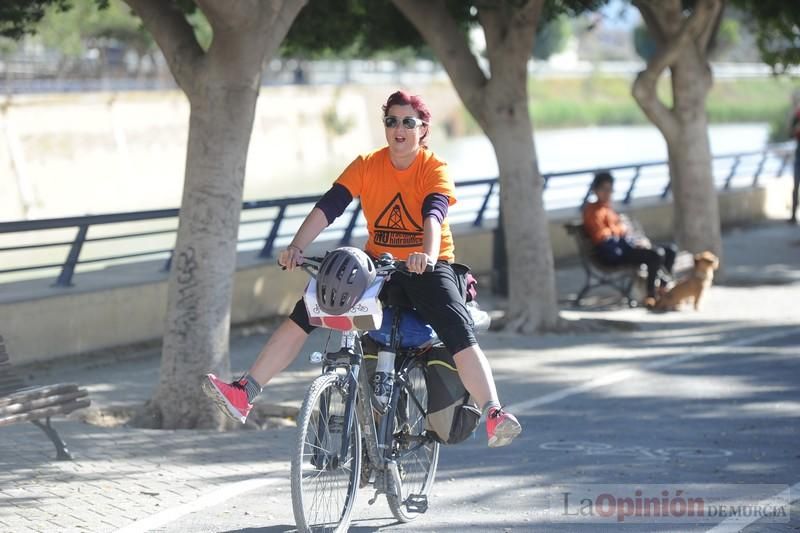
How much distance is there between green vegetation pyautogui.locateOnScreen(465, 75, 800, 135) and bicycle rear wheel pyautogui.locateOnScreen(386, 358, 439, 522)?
74.8 meters

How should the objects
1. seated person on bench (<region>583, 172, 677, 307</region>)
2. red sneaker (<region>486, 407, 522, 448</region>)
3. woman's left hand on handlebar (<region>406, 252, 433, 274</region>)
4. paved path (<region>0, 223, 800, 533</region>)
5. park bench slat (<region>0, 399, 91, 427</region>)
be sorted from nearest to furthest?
woman's left hand on handlebar (<region>406, 252, 433, 274</region>) → red sneaker (<region>486, 407, 522, 448</region>) → paved path (<region>0, 223, 800, 533</region>) → park bench slat (<region>0, 399, 91, 427</region>) → seated person on bench (<region>583, 172, 677, 307</region>)

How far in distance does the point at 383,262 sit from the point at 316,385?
617 mm

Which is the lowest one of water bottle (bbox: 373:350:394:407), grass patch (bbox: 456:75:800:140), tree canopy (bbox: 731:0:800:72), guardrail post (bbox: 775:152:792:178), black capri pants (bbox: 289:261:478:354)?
water bottle (bbox: 373:350:394:407)

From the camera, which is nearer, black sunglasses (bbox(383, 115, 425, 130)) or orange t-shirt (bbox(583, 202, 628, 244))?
black sunglasses (bbox(383, 115, 425, 130))

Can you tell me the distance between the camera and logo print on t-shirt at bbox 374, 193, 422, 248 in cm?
661

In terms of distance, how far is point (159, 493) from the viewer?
750 centimetres

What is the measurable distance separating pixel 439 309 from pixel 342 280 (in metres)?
0.59

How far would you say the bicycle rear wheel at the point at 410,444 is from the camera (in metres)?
6.67

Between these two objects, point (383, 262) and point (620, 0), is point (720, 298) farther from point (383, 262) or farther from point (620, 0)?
point (383, 262)

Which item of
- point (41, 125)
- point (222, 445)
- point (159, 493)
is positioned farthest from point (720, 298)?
point (41, 125)

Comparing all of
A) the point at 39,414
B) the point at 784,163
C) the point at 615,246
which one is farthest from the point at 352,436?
the point at 784,163

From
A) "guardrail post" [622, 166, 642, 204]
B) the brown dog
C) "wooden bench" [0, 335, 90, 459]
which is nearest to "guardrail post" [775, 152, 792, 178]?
"guardrail post" [622, 166, 642, 204]

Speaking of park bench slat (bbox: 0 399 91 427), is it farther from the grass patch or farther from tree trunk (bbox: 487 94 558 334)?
the grass patch

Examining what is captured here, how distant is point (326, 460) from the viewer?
6137 millimetres
